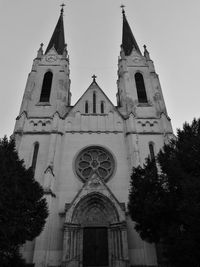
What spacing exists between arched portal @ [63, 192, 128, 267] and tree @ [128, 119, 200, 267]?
10.2 feet

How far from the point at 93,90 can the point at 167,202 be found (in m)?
16.0

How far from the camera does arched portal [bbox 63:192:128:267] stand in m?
14.9

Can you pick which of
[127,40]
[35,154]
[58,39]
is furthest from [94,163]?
[127,40]

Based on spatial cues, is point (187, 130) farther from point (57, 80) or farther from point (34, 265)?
point (57, 80)

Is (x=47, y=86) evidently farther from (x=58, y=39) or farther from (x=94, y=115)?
(x=58, y=39)

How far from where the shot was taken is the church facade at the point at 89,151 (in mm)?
15445

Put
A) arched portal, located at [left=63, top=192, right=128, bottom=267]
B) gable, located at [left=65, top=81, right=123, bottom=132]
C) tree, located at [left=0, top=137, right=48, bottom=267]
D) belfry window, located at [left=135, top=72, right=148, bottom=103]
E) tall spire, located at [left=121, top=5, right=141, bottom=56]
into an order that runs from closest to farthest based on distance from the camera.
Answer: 1. tree, located at [left=0, top=137, right=48, bottom=267]
2. arched portal, located at [left=63, top=192, right=128, bottom=267]
3. gable, located at [left=65, top=81, right=123, bottom=132]
4. belfry window, located at [left=135, top=72, right=148, bottom=103]
5. tall spire, located at [left=121, top=5, right=141, bottom=56]

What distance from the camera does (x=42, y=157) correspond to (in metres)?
19.8

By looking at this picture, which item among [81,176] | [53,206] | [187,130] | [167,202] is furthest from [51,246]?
[187,130]

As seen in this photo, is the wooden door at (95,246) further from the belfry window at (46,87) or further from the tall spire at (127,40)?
the tall spire at (127,40)

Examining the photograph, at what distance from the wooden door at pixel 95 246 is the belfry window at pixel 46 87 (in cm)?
1363

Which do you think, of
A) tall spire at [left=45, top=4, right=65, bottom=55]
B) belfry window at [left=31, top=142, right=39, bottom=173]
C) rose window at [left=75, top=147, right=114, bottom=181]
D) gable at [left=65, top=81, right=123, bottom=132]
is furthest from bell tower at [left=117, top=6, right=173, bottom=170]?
tall spire at [left=45, top=4, right=65, bottom=55]

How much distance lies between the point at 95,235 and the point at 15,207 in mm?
7134

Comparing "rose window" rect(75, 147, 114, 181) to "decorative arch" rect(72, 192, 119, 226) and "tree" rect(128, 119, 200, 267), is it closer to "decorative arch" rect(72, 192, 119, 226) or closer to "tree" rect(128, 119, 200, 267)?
"decorative arch" rect(72, 192, 119, 226)
